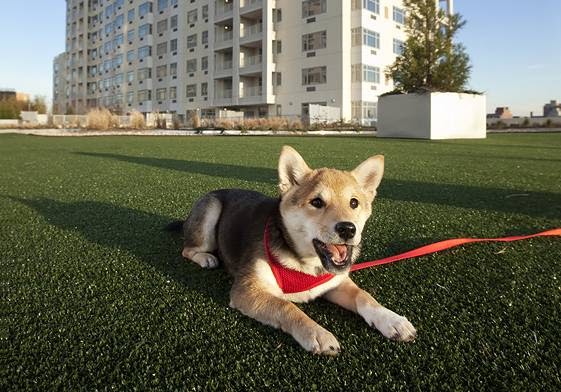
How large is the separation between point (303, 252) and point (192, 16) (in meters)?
58.8

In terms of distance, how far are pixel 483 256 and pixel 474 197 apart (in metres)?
2.57

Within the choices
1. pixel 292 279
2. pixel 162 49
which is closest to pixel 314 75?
pixel 162 49

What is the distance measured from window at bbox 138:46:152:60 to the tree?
49142 mm

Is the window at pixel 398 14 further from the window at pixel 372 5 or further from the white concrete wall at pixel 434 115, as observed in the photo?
the white concrete wall at pixel 434 115

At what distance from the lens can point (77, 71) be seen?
80.8 meters

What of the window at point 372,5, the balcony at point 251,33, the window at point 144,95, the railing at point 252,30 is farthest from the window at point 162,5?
the window at point 372,5

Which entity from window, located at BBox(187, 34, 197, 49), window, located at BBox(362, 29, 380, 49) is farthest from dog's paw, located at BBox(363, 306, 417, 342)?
window, located at BBox(187, 34, 197, 49)

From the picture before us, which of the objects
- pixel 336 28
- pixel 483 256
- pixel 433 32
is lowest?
pixel 483 256

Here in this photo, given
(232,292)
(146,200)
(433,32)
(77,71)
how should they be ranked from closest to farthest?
(232,292)
(146,200)
(433,32)
(77,71)

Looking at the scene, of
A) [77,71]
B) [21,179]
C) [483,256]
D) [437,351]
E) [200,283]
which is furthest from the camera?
[77,71]

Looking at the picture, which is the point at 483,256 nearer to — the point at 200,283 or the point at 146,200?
the point at 200,283

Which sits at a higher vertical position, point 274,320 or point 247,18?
point 247,18

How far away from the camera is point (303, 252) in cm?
238

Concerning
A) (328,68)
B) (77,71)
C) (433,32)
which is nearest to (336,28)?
(328,68)
